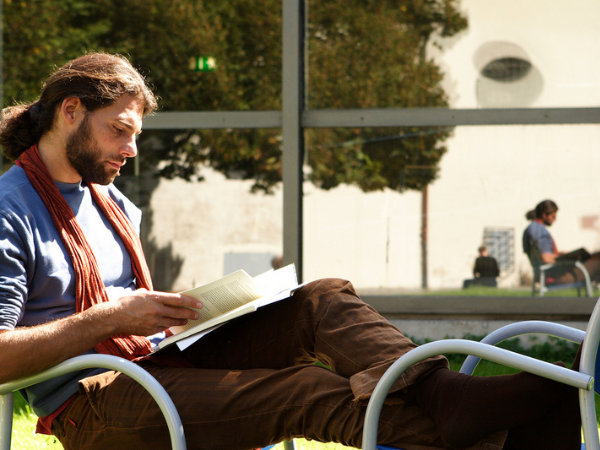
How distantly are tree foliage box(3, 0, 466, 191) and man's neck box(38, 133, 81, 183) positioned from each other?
364 centimetres

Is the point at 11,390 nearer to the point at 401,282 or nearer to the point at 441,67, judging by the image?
the point at 401,282

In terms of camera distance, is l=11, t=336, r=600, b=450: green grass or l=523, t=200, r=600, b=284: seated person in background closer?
l=11, t=336, r=600, b=450: green grass

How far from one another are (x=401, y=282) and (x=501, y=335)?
11.7ft

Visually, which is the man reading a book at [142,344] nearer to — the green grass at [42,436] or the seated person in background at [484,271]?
the green grass at [42,436]

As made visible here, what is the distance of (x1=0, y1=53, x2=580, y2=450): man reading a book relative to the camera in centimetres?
180

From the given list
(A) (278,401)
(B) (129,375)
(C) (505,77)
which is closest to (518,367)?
(A) (278,401)

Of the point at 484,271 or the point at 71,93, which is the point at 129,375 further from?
the point at 484,271

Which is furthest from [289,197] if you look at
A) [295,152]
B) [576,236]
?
[576,236]

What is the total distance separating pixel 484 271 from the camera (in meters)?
5.77

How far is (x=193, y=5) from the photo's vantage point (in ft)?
20.2

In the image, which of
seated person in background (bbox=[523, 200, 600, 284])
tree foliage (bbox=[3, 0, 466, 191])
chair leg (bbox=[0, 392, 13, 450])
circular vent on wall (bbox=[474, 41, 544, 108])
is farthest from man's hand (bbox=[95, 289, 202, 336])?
circular vent on wall (bbox=[474, 41, 544, 108])

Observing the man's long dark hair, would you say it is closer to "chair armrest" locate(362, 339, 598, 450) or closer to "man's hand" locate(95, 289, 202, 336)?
"man's hand" locate(95, 289, 202, 336)

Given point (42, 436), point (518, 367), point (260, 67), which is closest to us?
point (518, 367)

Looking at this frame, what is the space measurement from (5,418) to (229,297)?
607 mm
